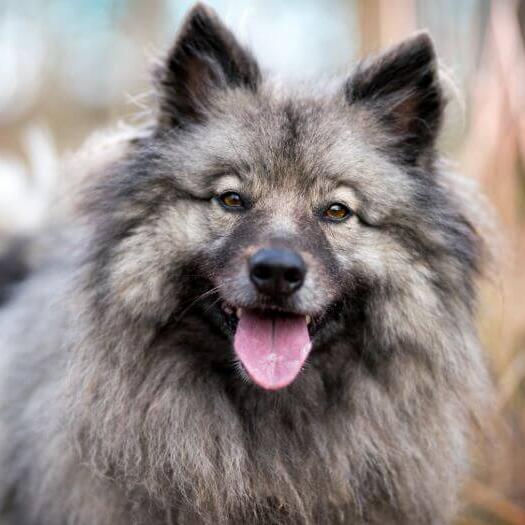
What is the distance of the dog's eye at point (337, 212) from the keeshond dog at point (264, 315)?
0.04 feet

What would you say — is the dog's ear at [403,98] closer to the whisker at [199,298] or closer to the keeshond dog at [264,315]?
the keeshond dog at [264,315]

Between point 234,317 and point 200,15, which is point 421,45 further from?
point 234,317

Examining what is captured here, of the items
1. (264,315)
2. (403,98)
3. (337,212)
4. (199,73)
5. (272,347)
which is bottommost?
(272,347)

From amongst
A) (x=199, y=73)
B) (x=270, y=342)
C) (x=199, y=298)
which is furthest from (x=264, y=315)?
(x=199, y=73)

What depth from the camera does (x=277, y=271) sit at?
255 cm

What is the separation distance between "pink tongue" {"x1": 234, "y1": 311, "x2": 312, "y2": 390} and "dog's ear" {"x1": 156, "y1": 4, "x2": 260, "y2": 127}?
37.2 inches

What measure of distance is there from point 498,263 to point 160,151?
1598 mm

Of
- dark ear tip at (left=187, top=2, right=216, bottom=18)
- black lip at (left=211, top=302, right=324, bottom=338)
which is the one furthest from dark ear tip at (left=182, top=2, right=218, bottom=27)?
black lip at (left=211, top=302, right=324, bottom=338)

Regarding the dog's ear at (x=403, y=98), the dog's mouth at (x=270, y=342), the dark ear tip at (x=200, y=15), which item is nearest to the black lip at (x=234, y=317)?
the dog's mouth at (x=270, y=342)

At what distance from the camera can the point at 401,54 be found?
119 inches

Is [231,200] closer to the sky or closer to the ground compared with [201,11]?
closer to the ground

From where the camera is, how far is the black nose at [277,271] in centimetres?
254

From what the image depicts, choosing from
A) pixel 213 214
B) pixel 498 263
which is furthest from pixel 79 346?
pixel 498 263

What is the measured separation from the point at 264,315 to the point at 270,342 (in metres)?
0.11
